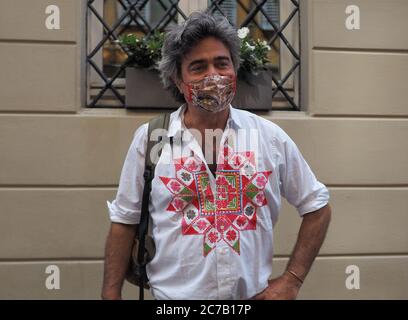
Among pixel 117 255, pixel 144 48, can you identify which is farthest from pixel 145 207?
pixel 144 48

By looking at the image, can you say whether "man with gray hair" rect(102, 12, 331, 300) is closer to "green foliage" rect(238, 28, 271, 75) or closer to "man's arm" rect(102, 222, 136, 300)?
"man's arm" rect(102, 222, 136, 300)

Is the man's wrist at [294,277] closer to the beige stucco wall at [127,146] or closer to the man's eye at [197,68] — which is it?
the man's eye at [197,68]

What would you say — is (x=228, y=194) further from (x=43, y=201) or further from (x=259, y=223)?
(x=43, y=201)

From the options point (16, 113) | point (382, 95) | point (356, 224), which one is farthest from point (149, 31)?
point (356, 224)

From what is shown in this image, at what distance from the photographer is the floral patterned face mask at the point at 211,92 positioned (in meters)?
2.47

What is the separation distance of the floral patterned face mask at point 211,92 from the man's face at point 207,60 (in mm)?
28

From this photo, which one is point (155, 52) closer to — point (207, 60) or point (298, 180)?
point (207, 60)

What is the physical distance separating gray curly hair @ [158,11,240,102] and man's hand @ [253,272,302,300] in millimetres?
1174

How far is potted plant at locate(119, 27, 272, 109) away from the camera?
15.3ft

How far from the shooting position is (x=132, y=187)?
2453mm

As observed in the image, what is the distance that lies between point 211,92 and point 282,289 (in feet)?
3.40
